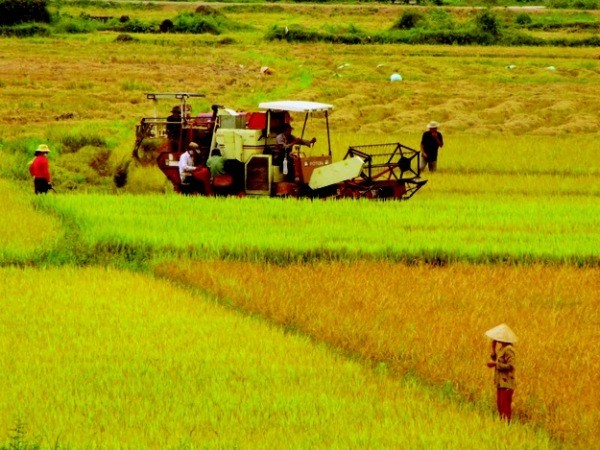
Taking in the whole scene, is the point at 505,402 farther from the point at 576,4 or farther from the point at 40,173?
the point at 576,4

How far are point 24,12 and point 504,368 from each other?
44.2m

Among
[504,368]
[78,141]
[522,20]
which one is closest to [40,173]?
[78,141]

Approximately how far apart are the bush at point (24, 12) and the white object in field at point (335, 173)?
33261 mm

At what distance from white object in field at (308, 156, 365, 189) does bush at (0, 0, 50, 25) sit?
3326 centimetres

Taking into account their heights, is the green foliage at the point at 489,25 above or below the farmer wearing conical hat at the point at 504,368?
below

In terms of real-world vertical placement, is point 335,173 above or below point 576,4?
below

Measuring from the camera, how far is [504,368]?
705cm

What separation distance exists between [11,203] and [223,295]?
5735mm

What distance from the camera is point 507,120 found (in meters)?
26.2

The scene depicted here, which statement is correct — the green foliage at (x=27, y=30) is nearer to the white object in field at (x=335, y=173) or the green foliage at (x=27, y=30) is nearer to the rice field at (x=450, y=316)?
the white object in field at (x=335, y=173)

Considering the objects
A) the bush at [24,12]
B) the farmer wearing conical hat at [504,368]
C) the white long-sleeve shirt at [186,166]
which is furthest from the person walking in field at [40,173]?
the bush at [24,12]

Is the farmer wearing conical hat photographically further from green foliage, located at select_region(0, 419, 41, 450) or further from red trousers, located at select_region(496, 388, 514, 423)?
green foliage, located at select_region(0, 419, 41, 450)

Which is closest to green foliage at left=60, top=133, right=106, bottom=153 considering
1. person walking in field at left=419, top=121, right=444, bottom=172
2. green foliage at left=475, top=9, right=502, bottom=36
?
person walking in field at left=419, top=121, right=444, bottom=172

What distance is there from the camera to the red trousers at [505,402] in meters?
7.11
